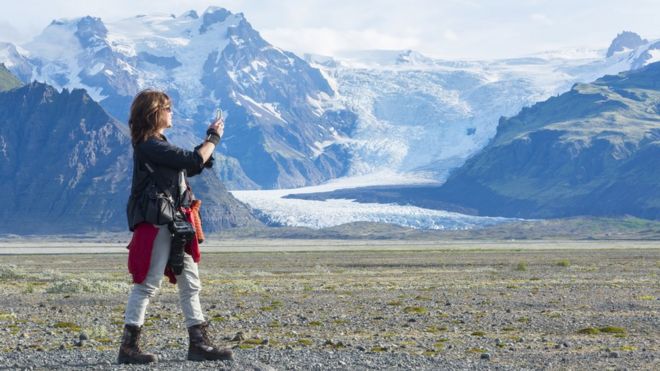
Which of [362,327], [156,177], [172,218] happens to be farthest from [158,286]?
[362,327]

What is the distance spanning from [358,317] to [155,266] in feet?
39.2

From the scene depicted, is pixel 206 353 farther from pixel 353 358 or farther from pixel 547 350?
pixel 547 350

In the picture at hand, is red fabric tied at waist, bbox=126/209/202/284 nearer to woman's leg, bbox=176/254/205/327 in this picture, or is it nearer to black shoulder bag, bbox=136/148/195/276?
black shoulder bag, bbox=136/148/195/276

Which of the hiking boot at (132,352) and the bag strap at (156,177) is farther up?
the bag strap at (156,177)

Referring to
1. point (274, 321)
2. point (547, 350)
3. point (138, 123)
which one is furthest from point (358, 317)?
point (138, 123)

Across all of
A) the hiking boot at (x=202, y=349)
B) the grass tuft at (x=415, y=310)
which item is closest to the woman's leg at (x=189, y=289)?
the hiking boot at (x=202, y=349)

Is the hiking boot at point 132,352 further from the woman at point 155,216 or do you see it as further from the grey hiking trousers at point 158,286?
the grey hiking trousers at point 158,286

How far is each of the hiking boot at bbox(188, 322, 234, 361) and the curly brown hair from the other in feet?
8.45

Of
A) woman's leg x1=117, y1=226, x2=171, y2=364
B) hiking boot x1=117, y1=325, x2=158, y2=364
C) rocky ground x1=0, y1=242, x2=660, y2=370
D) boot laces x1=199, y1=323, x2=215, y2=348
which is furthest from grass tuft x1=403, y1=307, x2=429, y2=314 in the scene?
hiking boot x1=117, y1=325, x2=158, y2=364

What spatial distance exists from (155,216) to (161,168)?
0.65 metres

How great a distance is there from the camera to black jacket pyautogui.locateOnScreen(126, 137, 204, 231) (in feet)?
50.1

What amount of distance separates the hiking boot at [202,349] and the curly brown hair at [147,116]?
8.45ft

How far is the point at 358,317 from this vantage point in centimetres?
2683

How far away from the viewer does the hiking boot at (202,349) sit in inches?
610
